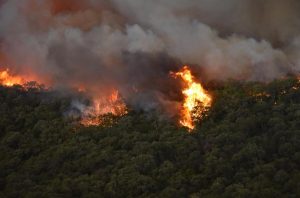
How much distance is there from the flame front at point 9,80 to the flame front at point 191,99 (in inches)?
360

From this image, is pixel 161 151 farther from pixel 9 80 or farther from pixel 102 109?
pixel 9 80

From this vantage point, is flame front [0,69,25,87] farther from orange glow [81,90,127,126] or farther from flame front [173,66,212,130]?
flame front [173,66,212,130]

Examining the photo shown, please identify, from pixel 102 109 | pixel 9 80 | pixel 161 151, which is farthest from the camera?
pixel 9 80

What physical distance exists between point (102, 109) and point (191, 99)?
470 cm

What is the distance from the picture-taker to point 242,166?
28.6 meters

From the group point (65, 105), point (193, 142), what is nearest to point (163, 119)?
point (193, 142)

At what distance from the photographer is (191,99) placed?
35.4m

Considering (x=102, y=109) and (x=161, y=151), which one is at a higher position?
(x=102, y=109)

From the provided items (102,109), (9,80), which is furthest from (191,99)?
(9,80)

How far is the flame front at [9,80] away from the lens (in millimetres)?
38938

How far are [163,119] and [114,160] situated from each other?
428 cm

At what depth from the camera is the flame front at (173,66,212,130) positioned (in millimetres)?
33812

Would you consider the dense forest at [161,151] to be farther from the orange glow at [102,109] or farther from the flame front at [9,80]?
the flame front at [9,80]

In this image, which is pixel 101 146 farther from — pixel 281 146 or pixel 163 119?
pixel 281 146
